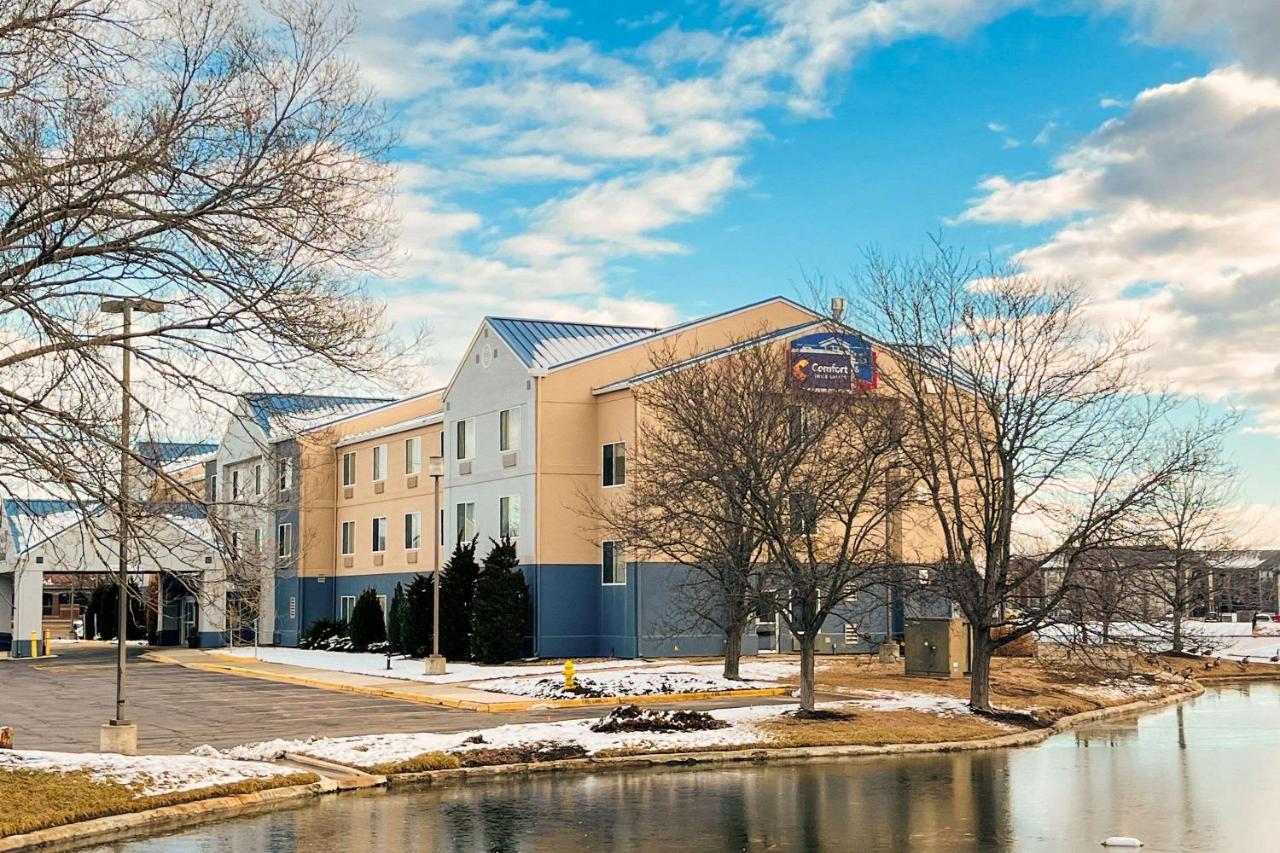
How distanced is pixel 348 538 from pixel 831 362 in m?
25.7

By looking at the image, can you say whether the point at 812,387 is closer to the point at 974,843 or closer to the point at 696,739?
the point at 696,739

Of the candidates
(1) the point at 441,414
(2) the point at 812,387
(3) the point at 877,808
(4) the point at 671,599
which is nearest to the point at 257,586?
(3) the point at 877,808

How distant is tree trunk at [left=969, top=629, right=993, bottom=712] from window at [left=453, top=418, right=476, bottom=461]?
2350 cm

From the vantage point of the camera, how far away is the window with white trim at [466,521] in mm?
47156

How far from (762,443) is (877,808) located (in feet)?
41.2

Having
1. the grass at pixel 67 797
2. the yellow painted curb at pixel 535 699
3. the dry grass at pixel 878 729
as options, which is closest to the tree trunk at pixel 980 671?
the dry grass at pixel 878 729

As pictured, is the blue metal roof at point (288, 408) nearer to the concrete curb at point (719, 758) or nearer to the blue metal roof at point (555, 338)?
the concrete curb at point (719, 758)

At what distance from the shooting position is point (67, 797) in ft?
52.5

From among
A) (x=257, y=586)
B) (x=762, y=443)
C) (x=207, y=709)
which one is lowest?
(x=207, y=709)

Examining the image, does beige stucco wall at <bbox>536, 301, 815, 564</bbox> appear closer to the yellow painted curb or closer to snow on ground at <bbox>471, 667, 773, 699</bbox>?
the yellow painted curb

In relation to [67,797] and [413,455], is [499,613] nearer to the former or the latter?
[413,455]

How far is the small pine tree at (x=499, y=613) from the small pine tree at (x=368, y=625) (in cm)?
1009

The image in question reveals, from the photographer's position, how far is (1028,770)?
20516 mm

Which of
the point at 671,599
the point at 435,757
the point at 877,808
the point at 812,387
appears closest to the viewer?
the point at 877,808
